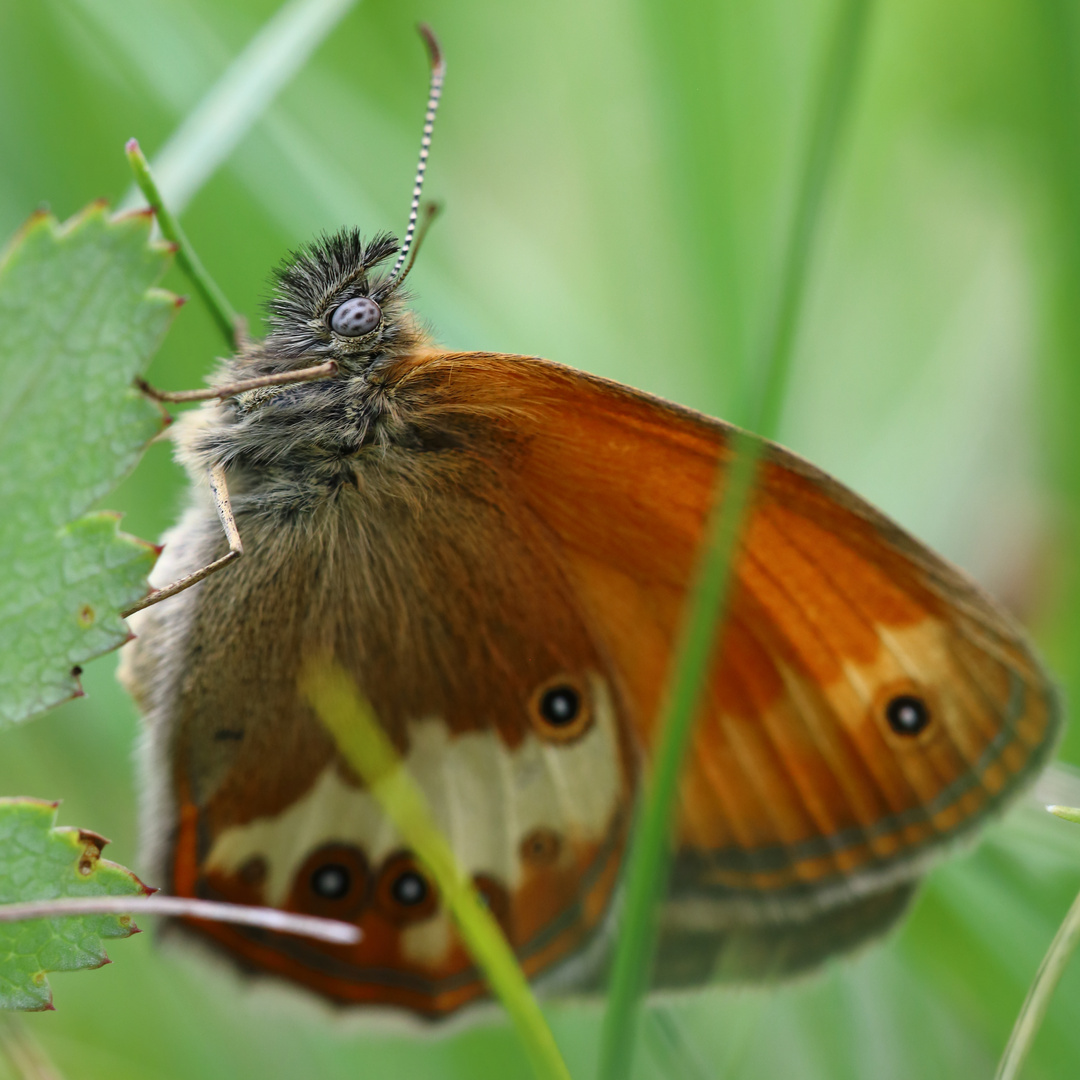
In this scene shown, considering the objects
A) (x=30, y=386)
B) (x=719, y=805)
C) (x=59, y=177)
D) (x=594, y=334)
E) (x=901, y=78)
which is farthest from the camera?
(x=901, y=78)

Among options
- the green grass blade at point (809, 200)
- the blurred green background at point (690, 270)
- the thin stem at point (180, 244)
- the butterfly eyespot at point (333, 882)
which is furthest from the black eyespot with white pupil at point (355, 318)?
the butterfly eyespot at point (333, 882)

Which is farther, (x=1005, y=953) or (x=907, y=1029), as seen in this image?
(x=907, y=1029)

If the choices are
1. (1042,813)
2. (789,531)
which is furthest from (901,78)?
(1042,813)

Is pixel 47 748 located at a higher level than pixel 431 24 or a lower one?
lower

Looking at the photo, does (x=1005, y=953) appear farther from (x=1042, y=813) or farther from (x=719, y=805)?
(x=719, y=805)

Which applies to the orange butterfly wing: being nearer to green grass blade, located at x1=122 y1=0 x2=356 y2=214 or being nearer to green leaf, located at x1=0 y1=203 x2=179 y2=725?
green grass blade, located at x1=122 y1=0 x2=356 y2=214

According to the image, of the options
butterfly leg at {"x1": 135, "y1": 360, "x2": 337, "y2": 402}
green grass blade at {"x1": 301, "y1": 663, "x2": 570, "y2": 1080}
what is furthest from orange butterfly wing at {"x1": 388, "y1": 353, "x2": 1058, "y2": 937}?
green grass blade at {"x1": 301, "y1": 663, "x2": 570, "y2": 1080}
